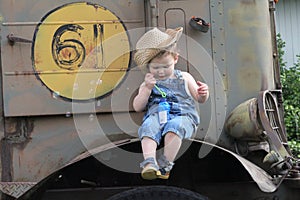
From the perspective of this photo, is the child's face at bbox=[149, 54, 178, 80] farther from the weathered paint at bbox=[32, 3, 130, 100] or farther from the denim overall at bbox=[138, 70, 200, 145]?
the weathered paint at bbox=[32, 3, 130, 100]

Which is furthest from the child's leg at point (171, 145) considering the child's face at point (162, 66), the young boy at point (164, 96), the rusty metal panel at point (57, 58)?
the rusty metal panel at point (57, 58)

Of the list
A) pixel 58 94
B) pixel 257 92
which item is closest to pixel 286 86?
pixel 257 92

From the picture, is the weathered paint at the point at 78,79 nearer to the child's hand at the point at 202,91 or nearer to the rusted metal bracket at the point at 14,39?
the rusted metal bracket at the point at 14,39

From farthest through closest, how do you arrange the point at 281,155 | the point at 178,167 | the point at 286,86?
the point at 286,86
the point at 178,167
the point at 281,155

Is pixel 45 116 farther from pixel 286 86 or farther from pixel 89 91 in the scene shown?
pixel 286 86

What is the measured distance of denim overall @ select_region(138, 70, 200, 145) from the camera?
3451mm

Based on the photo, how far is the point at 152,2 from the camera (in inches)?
164

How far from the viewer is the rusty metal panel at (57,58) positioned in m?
4.13

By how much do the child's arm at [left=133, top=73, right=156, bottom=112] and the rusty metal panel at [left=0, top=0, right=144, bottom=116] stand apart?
619mm

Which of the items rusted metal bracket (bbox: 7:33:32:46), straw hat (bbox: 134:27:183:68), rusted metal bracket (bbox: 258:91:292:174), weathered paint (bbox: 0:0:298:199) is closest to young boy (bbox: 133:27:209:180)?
straw hat (bbox: 134:27:183:68)

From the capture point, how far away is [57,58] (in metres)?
4.12

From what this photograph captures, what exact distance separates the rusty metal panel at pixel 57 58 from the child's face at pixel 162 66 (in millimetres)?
678

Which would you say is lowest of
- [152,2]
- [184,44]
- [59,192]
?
[59,192]

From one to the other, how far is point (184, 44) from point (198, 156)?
77cm
